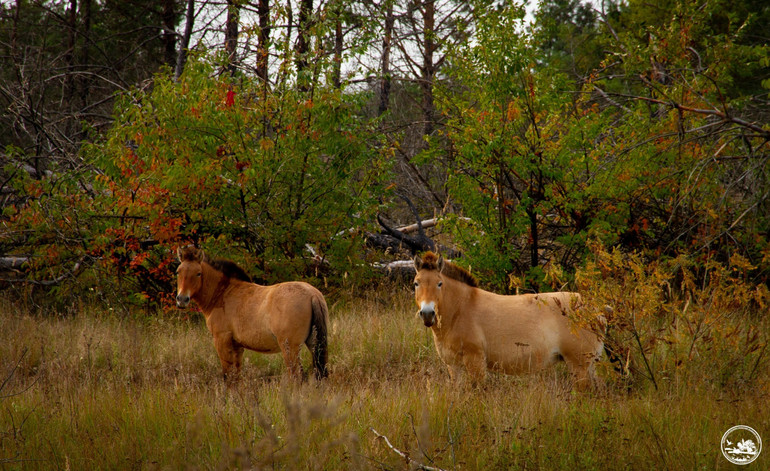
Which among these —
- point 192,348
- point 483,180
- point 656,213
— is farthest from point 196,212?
point 656,213

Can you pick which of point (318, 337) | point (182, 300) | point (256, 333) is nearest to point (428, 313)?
point (318, 337)

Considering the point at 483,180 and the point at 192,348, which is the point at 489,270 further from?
the point at 192,348

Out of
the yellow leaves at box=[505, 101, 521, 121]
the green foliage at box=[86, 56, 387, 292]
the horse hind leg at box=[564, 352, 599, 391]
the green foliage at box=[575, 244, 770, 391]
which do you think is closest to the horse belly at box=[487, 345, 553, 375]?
the horse hind leg at box=[564, 352, 599, 391]

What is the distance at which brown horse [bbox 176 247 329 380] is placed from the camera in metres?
6.98

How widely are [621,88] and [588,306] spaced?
720 inches

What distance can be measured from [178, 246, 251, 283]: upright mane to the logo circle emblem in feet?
18.1

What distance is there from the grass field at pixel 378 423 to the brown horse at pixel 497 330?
0.84 ft

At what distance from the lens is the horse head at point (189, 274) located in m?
7.25

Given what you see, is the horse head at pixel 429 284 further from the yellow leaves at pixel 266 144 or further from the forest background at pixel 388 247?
the yellow leaves at pixel 266 144

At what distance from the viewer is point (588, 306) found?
19.5 feet

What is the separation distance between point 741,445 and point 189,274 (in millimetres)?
5803

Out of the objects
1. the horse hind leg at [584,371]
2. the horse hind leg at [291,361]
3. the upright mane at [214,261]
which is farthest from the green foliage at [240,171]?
the horse hind leg at [584,371]

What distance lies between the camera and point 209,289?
25.0 feet

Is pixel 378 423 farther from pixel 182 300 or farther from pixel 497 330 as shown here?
pixel 182 300
